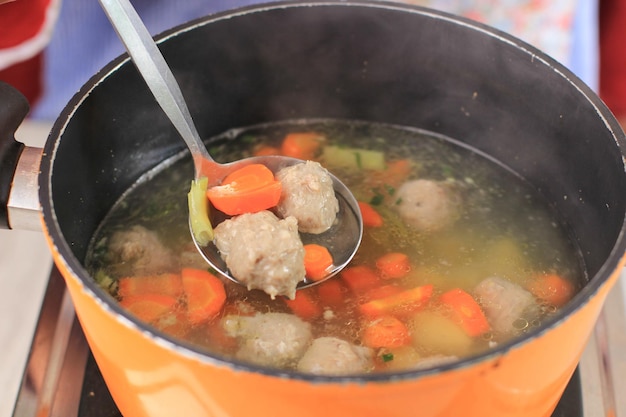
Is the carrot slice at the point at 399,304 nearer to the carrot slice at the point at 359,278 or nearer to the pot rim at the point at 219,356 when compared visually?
the carrot slice at the point at 359,278

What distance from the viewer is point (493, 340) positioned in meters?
1.40

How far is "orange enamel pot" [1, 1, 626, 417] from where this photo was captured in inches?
38.4

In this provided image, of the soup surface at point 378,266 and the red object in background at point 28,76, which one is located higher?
the soup surface at point 378,266

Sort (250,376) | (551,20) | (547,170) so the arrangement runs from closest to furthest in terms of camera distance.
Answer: (250,376), (547,170), (551,20)

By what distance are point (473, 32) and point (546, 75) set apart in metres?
0.21

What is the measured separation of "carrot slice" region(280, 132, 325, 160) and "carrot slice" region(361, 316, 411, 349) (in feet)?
2.03

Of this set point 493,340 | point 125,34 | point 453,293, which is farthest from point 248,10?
point 493,340

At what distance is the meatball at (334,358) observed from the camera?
1235 mm

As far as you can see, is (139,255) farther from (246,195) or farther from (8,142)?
(8,142)

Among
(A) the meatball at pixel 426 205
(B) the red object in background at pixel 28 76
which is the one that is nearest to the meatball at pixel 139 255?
(A) the meatball at pixel 426 205

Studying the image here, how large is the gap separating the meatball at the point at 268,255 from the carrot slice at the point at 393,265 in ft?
0.78

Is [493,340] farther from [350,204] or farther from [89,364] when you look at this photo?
[89,364]

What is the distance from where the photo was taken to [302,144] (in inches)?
75.9

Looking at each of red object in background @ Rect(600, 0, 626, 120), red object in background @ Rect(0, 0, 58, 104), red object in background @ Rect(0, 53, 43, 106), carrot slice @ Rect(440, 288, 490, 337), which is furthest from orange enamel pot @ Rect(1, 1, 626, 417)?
red object in background @ Rect(600, 0, 626, 120)
